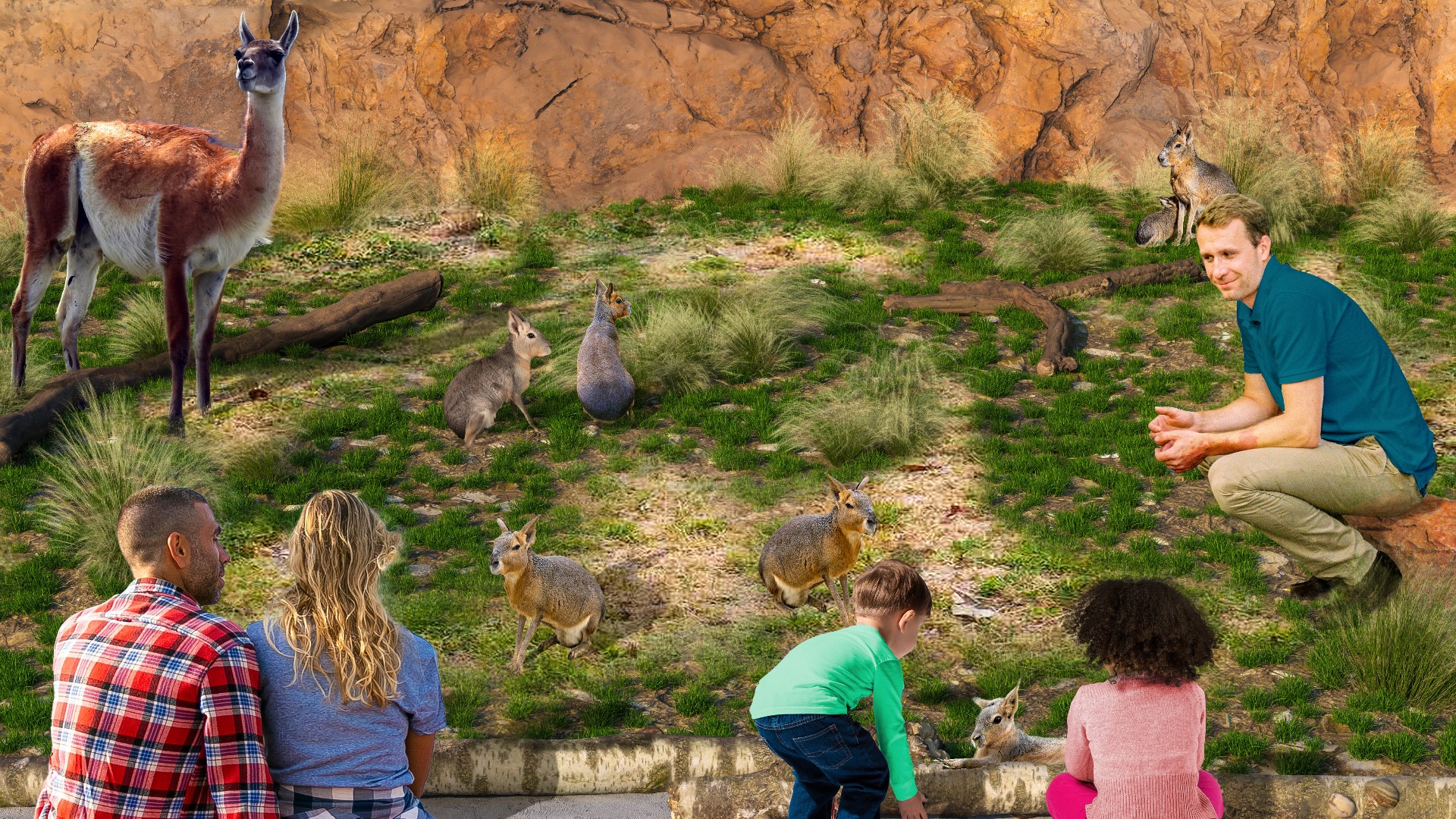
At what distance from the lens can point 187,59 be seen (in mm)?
16359

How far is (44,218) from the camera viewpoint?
9.50 meters

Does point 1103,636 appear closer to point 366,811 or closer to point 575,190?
point 366,811

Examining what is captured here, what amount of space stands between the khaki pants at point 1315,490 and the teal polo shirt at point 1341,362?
10cm

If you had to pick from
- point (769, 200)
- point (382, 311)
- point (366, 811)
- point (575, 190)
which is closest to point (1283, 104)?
point (769, 200)

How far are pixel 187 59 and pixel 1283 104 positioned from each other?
48.5 ft

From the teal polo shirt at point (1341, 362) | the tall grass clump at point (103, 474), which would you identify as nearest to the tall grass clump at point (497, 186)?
the tall grass clump at point (103, 474)

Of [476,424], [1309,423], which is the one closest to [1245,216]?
[1309,423]

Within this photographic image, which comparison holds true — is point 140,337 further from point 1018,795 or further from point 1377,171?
point 1377,171

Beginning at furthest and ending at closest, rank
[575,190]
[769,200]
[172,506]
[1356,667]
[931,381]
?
[575,190] → [769,200] → [931,381] → [1356,667] → [172,506]

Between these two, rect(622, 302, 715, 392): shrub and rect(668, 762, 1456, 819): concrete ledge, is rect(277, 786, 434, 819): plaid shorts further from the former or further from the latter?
rect(622, 302, 715, 392): shrub

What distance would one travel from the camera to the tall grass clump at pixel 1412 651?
19.1ft

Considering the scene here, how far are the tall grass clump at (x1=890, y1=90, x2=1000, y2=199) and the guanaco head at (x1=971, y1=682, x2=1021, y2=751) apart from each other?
10.4m

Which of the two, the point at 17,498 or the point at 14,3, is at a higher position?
the point at 14,3

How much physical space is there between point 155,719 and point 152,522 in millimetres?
599
